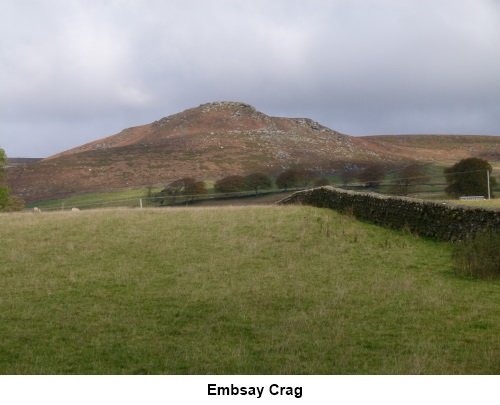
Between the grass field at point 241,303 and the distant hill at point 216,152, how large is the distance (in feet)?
194

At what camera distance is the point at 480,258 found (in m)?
13.1

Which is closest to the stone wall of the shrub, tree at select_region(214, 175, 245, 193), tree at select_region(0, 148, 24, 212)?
the shrub

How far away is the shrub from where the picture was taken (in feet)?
41.9

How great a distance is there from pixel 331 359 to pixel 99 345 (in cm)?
320

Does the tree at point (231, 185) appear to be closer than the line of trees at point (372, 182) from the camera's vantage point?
No

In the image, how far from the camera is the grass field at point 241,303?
737 cm

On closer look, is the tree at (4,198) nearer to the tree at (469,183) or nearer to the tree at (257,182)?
the tree at (257,182)

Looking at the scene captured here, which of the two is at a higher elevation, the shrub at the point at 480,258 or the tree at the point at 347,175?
the tree at the point at 347,175

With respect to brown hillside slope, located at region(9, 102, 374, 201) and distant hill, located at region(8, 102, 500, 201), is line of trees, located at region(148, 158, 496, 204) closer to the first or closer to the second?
distant hill, located at region(8, 102, 500, 201)

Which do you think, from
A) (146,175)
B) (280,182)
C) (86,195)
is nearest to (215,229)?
(280,182)

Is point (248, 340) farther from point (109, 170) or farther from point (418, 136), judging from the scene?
point (418, 136)

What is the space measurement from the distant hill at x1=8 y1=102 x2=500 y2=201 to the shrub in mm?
63272

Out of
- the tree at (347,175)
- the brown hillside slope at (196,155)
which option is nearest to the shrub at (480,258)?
the tree at (347,175)

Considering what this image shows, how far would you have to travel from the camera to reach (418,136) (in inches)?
5546
